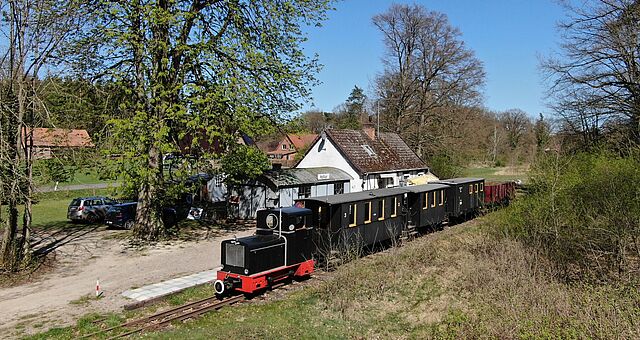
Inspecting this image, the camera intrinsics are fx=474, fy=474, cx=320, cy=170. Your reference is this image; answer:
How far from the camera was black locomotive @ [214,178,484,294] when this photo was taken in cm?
1341

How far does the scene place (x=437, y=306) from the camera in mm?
12750

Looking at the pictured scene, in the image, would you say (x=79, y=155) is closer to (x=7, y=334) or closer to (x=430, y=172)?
(x=7, y=334)

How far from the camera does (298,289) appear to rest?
14.7m

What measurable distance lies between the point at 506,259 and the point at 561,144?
13570 millimetres

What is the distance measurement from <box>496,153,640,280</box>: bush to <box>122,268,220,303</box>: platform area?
1070cm

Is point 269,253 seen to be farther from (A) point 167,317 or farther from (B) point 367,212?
(B) point 367,212

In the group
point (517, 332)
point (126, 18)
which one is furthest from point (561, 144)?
point (126, 18)

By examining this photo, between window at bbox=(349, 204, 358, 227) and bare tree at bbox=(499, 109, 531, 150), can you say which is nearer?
window at bbox=(349, 204, 358, 227)

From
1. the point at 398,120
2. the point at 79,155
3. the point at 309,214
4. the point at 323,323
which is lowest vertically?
the point at 323,323

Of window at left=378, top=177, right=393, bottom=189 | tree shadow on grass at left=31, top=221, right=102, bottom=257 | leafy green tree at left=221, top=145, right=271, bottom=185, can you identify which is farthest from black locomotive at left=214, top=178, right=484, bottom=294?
window at left=378, top=177, right=393, bottom=189

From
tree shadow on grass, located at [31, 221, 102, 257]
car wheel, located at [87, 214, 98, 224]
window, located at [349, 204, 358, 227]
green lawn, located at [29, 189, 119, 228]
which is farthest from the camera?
green lawn, located at [29, 189, 119, 228]

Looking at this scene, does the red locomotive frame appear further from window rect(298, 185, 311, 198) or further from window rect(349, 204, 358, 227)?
window rect(298, 185, 311, 198)

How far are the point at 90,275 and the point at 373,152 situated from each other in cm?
2356

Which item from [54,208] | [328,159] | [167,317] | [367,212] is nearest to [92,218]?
[54,208]
